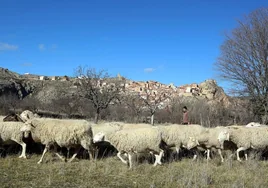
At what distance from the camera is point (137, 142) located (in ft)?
31.1

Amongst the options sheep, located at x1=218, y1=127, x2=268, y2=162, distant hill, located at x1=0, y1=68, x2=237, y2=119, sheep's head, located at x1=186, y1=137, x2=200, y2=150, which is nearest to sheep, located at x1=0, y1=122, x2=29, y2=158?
sheep's head, located at x1=186, y1=137, x2=200, y2=150

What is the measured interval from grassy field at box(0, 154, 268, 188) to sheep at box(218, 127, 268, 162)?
114 cm

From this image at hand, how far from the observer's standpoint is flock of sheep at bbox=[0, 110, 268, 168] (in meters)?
9.60

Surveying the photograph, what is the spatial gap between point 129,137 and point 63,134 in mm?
2329

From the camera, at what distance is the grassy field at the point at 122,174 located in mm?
7156

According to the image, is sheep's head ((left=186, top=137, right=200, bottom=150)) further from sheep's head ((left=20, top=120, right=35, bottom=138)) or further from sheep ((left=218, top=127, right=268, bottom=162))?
sheep's head ((left=20, top=120, right=35, bottom=138))

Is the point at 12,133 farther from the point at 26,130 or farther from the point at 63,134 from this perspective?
the point at 63,134

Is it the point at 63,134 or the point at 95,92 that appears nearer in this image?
the point at 63,134

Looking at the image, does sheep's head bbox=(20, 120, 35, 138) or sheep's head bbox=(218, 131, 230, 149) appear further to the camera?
sheep's head bbox=(218, 131, 230, 149)

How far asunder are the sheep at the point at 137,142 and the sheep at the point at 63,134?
0.90 meters

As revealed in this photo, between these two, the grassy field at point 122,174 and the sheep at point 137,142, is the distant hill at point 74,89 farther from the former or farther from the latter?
the sheep at point 137,142

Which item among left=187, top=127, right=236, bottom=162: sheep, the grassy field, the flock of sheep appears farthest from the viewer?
left=187, top=127, right=236, bottom=162: sheep

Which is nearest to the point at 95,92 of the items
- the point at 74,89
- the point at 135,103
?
the point at 135,103

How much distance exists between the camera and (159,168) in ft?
29.8
